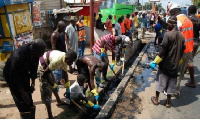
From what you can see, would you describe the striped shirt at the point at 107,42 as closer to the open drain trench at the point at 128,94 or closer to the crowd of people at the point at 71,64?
the crowd of people at the point at 71,64

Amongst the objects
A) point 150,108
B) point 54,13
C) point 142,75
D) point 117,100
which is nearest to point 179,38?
point 150,108

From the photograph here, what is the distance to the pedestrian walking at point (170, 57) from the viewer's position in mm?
3992

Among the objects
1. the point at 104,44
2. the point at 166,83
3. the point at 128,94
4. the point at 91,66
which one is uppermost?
the point at 104,44

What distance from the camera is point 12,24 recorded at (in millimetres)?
5566

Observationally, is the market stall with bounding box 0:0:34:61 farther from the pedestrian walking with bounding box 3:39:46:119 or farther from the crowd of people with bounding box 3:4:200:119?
the pedestrian walking with bounding box 3:39:46:119

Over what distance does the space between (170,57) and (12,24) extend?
14.4 ft

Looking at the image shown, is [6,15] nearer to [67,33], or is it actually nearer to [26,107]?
[67,33]

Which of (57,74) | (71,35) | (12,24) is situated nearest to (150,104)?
(57,74)

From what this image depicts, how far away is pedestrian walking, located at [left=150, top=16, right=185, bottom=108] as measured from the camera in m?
3.99

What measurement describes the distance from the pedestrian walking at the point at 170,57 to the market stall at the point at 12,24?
4.02m

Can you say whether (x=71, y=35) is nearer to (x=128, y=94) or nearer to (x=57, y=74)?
(x=57, y=74)

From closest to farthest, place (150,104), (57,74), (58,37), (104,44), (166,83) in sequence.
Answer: (166,83) < (150,104) < (57,74) < (58,37) < (104,44)

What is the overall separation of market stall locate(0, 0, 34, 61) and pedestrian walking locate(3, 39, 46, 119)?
2.88 metres

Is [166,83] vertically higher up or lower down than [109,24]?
lower down
